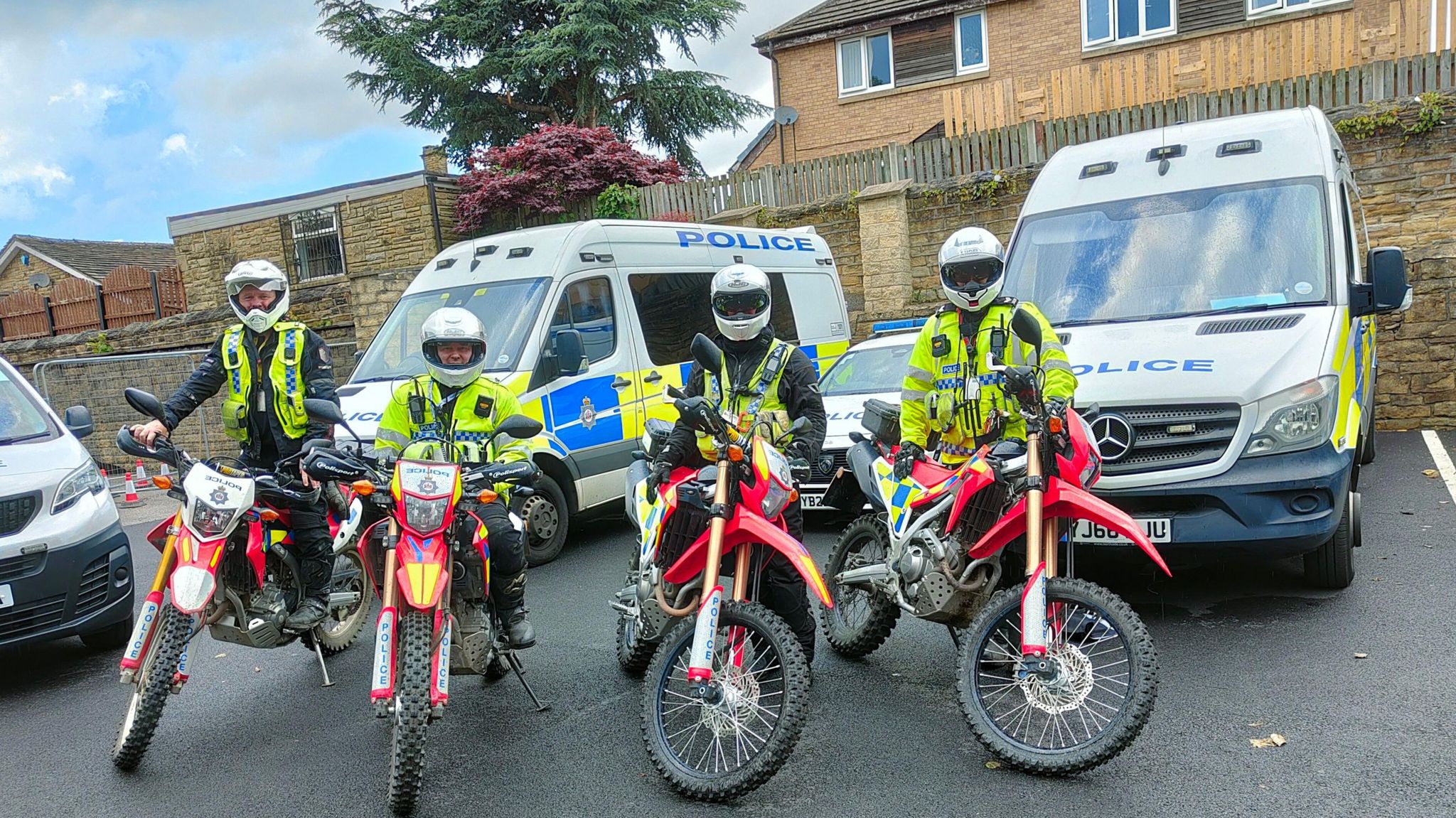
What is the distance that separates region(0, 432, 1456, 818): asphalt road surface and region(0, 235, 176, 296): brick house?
128 feet

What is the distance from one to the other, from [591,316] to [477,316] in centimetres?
87

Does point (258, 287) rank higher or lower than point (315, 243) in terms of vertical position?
lower

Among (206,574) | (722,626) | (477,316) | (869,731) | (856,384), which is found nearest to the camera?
(722,626)

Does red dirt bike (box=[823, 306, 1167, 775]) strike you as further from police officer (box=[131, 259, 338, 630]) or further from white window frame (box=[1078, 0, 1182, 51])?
white window frame (box=[1078, 0, 1182, 51])

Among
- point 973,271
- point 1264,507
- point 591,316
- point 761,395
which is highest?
point 973,271

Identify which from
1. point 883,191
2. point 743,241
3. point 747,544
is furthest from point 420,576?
point 883,191

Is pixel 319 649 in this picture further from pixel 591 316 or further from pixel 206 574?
pixel 591 316

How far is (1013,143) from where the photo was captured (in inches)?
578

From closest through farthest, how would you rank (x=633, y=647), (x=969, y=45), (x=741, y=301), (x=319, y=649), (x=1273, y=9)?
(x=741, y=301)
(x=633, y=647)
(x=319, y=649)
(x=1273, y=9)
(x=969, y=45)

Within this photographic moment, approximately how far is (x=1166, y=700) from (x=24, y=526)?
5.71m

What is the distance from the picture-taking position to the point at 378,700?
3.69 metres

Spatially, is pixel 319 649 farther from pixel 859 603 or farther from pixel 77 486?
pixel 859 603

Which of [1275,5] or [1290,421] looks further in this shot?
[1275,5]

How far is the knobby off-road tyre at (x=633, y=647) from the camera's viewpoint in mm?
4969
